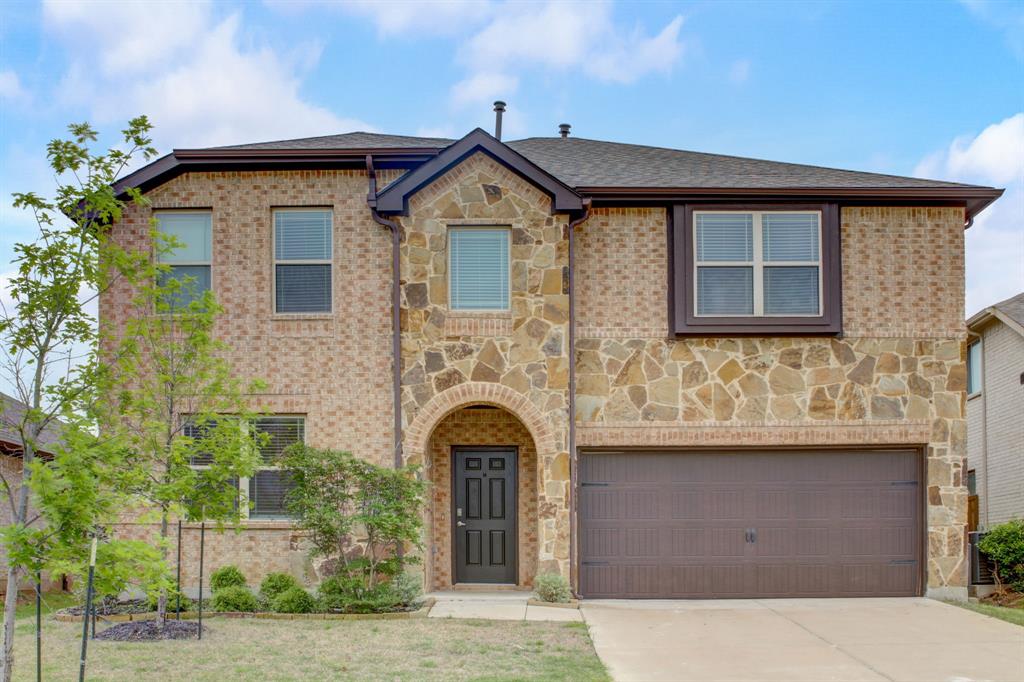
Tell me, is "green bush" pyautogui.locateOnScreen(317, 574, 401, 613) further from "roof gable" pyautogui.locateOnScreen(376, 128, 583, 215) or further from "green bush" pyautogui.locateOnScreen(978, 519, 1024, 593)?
"green bush" pyautogui.locateOnScreen(978, 519, 1024, 593)

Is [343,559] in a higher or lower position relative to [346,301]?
lower

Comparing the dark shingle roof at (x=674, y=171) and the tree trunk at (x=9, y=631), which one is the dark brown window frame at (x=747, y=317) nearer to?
the dark shingle roof at (x=674, y=171)

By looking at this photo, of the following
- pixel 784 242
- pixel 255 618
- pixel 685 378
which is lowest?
pixel 255 618

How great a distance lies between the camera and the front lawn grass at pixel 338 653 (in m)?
9.90

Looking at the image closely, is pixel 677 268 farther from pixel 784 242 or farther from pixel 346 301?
pixel 346 301

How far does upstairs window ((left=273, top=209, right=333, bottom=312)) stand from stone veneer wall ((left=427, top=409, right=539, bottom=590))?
2746 mm

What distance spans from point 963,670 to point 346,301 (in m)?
9.44

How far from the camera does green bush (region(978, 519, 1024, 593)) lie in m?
15.5

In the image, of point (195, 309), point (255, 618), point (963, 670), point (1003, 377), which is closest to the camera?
point (963, 670)

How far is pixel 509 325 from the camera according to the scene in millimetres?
15148

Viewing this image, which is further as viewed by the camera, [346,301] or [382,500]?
[346,301]

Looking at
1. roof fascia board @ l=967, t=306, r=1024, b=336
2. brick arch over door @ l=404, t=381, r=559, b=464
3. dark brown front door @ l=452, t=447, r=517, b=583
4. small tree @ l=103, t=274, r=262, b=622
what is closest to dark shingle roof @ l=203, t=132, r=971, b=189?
brick arch over door @ l=404, t=381, r=559, b=464

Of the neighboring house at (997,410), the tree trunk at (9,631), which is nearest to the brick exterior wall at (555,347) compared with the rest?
the neighboring house at (997,410)

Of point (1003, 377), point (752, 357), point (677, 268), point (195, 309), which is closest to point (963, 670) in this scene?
point (752, 357)
